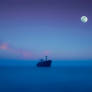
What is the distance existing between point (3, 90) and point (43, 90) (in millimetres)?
1485

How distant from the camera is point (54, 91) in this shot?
6.74 meters

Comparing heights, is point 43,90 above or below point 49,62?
below

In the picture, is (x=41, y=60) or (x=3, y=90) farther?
(x=41, y=60)

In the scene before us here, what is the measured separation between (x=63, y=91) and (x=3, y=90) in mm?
2218

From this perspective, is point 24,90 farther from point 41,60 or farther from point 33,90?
point 41,60

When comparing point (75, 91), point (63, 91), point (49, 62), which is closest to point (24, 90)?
point (63, 91)

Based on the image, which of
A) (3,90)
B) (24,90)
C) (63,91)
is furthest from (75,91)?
(3,90)

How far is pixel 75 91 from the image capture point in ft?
21.8

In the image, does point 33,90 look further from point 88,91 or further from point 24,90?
point 88,91

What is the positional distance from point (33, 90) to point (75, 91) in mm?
1503

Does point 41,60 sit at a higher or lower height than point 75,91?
higher

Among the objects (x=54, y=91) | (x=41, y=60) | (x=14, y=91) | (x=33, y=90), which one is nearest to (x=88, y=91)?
(x=54, y=91)

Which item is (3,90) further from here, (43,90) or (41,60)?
(41,60)

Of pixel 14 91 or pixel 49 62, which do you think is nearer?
pixel 14 91
